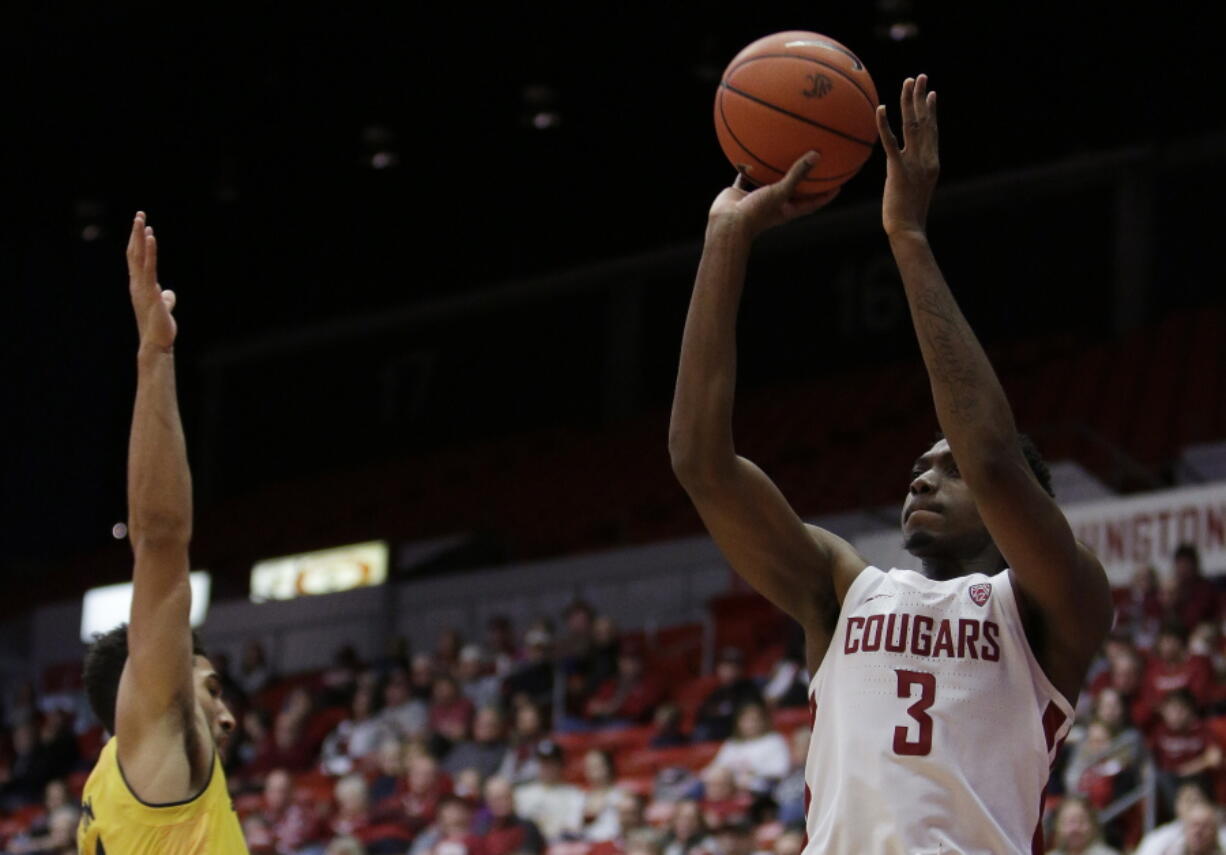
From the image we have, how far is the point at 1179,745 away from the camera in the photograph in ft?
27.6

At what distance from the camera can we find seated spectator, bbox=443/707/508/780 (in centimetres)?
1116

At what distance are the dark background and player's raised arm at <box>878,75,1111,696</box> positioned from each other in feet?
40.1

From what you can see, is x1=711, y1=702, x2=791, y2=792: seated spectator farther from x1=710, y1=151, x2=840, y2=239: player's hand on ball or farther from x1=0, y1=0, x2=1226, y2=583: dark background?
x1=0, y1=0, x2=1226, y2=583: dark background

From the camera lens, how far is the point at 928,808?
2.93 m

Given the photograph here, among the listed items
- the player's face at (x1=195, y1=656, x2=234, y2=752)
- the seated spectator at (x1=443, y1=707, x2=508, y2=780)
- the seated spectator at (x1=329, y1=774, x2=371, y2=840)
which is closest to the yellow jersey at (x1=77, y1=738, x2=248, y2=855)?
the player's face at (x1=195, y1=656, x2=234, y2=752)

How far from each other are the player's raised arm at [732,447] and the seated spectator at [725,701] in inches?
285

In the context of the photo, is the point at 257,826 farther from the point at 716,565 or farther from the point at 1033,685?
the point at 1033,685

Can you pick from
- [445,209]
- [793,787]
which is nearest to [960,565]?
[793,787]

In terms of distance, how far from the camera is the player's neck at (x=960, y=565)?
3268mm

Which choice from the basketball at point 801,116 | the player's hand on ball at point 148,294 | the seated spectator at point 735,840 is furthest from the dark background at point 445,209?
the basketball at point 801,116

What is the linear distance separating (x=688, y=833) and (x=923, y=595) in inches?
225

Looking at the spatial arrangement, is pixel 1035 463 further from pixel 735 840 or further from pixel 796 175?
pixel 735 840

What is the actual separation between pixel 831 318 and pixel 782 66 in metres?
17.2

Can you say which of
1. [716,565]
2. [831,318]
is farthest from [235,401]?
[716,565]
